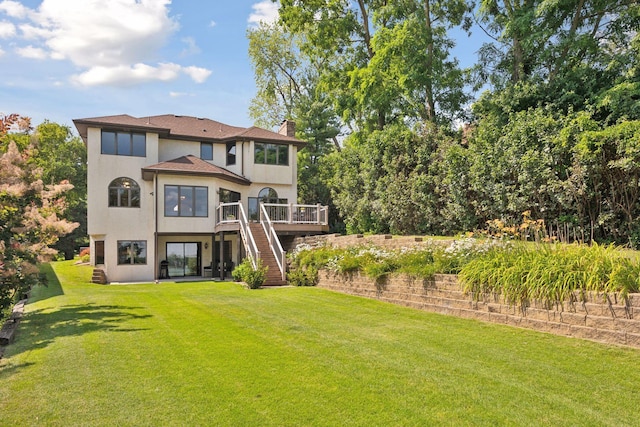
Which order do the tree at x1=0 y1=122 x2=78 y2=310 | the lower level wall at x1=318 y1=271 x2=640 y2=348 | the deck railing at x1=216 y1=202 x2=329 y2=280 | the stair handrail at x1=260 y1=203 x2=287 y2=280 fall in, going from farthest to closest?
the deck railing at x1=216 y1=202 x2=329 y2=280
the stair handrail at x1=260 y1=203 x2=287 y2=280
the tree at x1=0 y1=122 x2=78 y2=310
the lower level wall at x1=318 y1=271 x2=640 y2=348

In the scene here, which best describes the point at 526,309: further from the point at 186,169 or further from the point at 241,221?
the point at 186,169

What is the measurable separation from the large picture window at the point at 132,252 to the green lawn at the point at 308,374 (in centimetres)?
Result: 1170

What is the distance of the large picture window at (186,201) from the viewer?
19734mm

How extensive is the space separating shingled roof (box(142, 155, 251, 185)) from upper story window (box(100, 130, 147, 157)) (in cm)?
122

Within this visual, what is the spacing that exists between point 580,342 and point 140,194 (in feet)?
61.1

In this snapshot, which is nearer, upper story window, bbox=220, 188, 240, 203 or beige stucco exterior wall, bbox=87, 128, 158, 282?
beige stucco exterior wall, bbox=87, 128, 158, 282

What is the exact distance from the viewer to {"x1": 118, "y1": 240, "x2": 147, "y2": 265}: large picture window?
19.4m

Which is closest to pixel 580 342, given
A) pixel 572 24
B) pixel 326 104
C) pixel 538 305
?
pixel 538 305

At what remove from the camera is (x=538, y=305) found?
7.03 m

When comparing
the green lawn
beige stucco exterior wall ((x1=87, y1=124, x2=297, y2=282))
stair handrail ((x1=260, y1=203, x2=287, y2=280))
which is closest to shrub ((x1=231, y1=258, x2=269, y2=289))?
stair handrail ((x1=260, y1=203, x2=287, y2=280))

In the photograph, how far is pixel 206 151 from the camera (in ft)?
75.4

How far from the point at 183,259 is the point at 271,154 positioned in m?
7.31

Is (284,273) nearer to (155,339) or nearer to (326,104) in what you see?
(155,339)

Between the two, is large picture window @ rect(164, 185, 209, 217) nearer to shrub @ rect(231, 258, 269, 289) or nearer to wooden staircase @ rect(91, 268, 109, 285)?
wooden staircase @ rect(91, 268, 109, 285)
